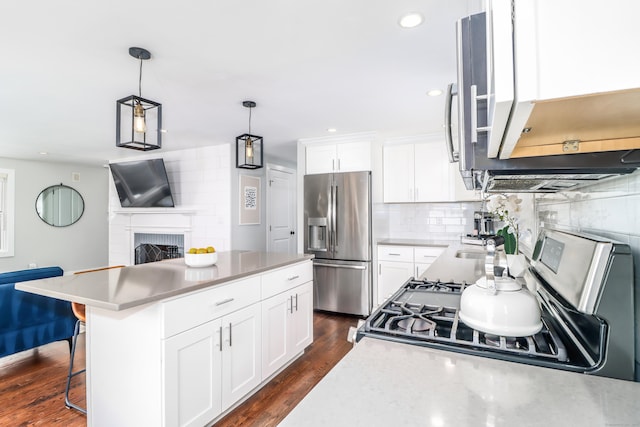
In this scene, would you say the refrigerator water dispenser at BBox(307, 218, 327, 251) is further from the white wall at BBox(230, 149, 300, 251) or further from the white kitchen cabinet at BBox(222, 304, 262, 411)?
the white kitchen cabinet at BBox(222, 304, 262, 411)

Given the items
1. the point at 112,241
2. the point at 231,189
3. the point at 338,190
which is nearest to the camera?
the point at 338,190

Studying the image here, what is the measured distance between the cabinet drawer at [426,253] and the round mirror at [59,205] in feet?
21.5

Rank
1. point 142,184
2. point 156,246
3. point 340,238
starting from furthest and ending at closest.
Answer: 1. point 156,246
2. point 142,184
3. point 340,238

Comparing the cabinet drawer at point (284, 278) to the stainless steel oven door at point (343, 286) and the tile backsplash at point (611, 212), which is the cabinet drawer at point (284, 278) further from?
the tile backsplash at point (611, 212)

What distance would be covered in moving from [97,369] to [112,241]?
5004mm

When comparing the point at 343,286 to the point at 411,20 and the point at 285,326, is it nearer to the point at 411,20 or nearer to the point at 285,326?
the point at 285,326

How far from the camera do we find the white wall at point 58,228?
5.74 m

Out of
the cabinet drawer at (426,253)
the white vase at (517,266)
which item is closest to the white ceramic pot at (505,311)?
the white vase at (517,266)

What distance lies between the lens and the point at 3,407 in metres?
2.15

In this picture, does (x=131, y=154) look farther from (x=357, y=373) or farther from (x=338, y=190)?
(x=357, y=373)

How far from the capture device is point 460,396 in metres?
A: 0.63

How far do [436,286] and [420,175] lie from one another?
2834mm

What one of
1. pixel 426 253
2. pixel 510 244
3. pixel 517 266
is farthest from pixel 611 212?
pixel 426 253

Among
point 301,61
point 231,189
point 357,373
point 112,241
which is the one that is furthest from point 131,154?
point 357,373
